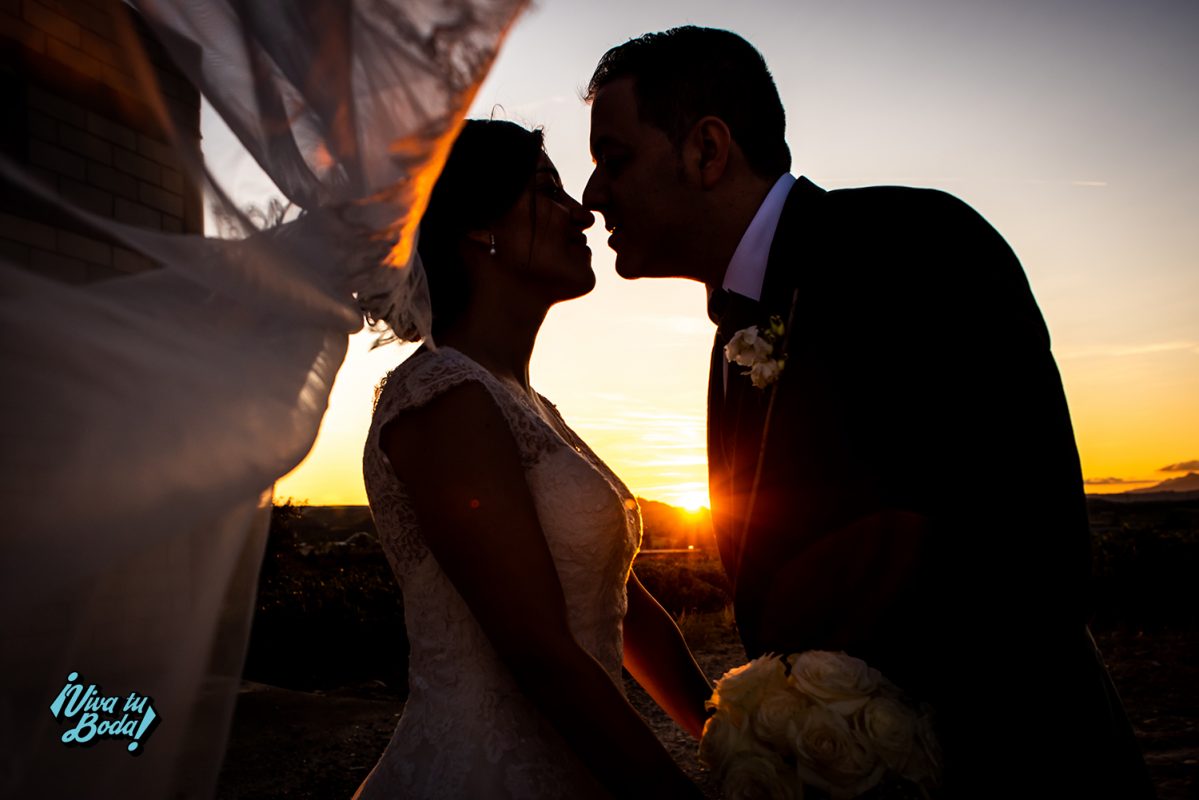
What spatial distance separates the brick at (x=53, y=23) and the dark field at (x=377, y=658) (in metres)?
5.89

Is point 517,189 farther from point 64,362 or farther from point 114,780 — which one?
point 114,780

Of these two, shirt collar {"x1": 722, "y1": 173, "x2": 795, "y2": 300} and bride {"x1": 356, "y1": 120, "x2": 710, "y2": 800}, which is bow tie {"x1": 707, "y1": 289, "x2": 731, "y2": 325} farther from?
bride {"x1": 356, "y1": 120, "x2": 710, "y2": 800}

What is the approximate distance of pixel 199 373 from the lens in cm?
156

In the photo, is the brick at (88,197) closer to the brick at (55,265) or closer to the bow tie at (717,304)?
the brick at (55,265)

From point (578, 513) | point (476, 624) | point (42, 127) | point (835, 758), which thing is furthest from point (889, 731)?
point (42, 127)

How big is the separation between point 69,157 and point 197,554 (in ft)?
2.49

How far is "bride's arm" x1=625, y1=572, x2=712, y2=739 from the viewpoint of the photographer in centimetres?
309

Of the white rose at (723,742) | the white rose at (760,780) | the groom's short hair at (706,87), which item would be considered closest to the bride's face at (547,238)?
the groom's short hair at (706,87)

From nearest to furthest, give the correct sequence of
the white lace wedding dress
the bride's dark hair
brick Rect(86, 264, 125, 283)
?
brick Rect(86, 264, 125, 283) → the white lace wedding dress → the bride's dark hair

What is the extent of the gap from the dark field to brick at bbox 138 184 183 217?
562cm

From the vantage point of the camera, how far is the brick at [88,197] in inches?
60.3

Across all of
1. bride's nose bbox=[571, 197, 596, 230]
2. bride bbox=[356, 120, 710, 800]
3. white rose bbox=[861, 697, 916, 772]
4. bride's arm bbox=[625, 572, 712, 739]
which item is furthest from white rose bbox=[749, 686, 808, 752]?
bride's nose bbox=[571, 197, 596, 230]

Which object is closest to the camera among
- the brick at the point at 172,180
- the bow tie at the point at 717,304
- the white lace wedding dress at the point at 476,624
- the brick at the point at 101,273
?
the brick at the point at 101,273

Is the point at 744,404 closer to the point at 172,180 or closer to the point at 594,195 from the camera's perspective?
the point at 594,195
